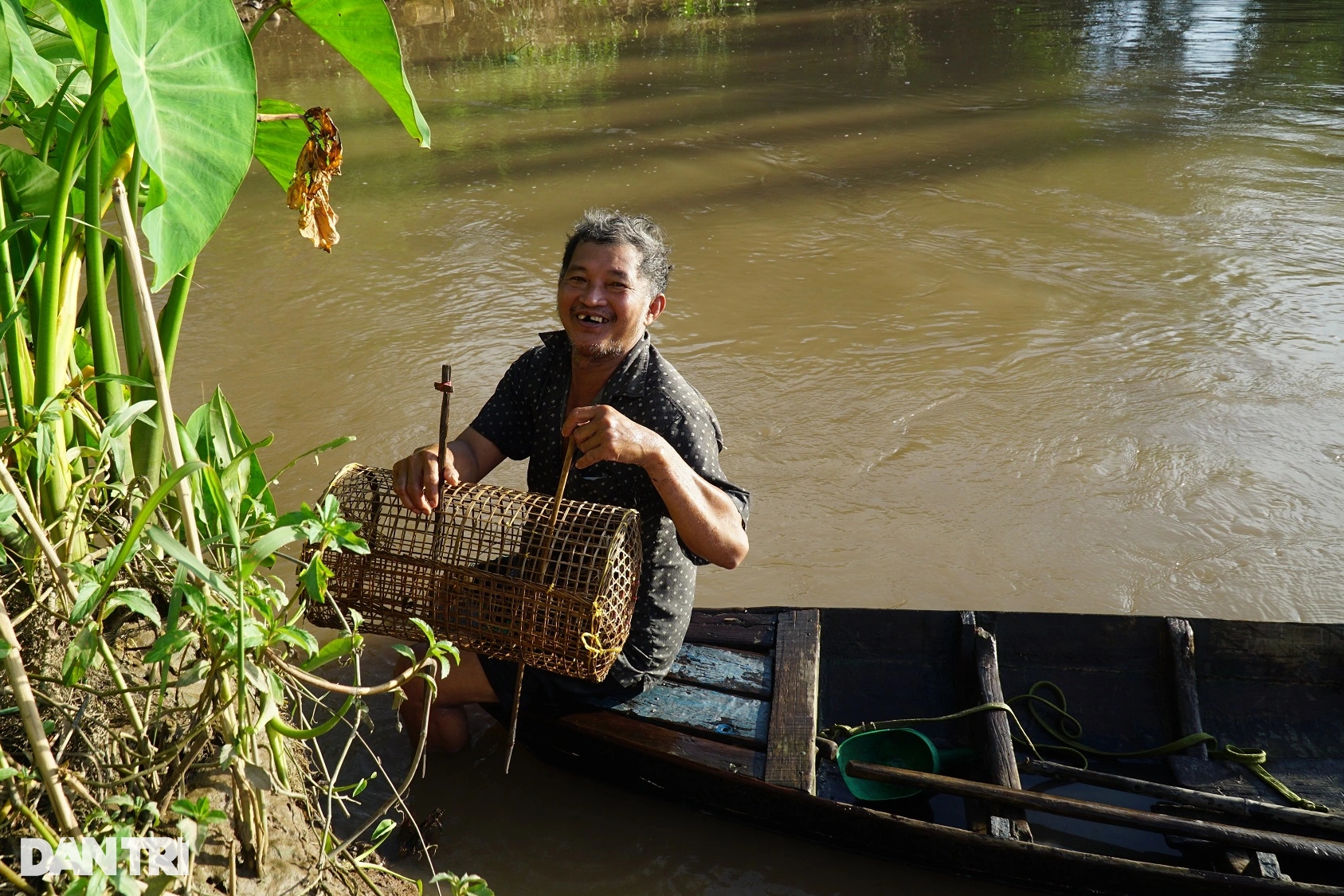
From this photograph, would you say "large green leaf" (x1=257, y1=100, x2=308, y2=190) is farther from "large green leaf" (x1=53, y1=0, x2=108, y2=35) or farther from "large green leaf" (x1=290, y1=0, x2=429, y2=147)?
"large green leaf" (x1=53, y1=0, x2=108, y2=35)

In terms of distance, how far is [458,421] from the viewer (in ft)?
15.1

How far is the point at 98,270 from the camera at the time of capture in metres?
1.76

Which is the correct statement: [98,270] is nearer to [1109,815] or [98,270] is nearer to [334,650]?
[334,650]

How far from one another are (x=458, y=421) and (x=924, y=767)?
2656 millimetres

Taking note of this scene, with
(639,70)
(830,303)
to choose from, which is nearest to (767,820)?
(830,303)

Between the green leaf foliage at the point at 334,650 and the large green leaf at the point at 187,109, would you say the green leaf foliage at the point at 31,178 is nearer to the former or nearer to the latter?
the large green leaf at the point at 187,109

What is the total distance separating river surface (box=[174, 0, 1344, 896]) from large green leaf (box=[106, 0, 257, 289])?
171cm

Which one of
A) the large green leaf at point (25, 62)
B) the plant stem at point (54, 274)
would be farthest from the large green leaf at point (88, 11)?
the large green leaf at point (25, 62)

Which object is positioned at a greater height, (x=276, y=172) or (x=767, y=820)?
(x=276, y=172)

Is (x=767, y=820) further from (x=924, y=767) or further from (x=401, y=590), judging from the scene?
(x=401, y=590)

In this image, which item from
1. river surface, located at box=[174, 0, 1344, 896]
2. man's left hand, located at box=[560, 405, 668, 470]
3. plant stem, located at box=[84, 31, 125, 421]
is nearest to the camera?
plant stem, located at box=[84, 31, 125, 421]

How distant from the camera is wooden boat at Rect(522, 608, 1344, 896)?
2.25m

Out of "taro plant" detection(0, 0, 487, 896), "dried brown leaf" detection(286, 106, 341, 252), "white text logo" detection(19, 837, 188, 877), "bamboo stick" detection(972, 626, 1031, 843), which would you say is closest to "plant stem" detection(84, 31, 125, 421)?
"taro plant" detection(0, 0, 487, 896)

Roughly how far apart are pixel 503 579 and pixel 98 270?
91 centimetres
